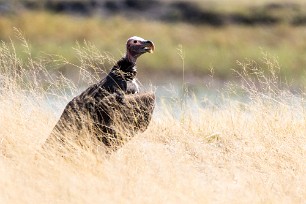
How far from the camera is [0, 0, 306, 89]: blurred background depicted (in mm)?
24750

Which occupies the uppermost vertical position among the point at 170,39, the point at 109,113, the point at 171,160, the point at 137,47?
the point at 137,47

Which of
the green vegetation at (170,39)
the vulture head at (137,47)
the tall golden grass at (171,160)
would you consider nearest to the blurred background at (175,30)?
Answer: the green vegetation at (170,39)

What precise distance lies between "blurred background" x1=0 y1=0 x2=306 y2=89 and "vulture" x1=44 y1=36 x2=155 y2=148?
15.6m

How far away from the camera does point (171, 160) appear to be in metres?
7.21

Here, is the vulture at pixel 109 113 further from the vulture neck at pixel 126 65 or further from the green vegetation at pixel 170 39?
the green vegetation at pixel 170 39

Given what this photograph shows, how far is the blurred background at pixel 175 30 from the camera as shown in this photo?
2475 cm

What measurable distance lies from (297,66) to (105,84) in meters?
17.2

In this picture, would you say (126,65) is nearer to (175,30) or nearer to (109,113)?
(109,113)

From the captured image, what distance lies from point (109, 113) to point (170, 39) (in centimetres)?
2033

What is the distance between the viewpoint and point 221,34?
28141 mm

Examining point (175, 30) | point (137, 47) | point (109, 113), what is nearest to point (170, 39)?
point (175, 30)

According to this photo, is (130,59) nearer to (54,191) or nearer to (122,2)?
(54,191)

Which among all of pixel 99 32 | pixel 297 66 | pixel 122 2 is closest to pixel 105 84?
pixel 297 66

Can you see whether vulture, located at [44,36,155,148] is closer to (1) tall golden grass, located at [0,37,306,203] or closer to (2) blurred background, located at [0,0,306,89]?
(1) tall golden grass, located at [0,37,306,203]
